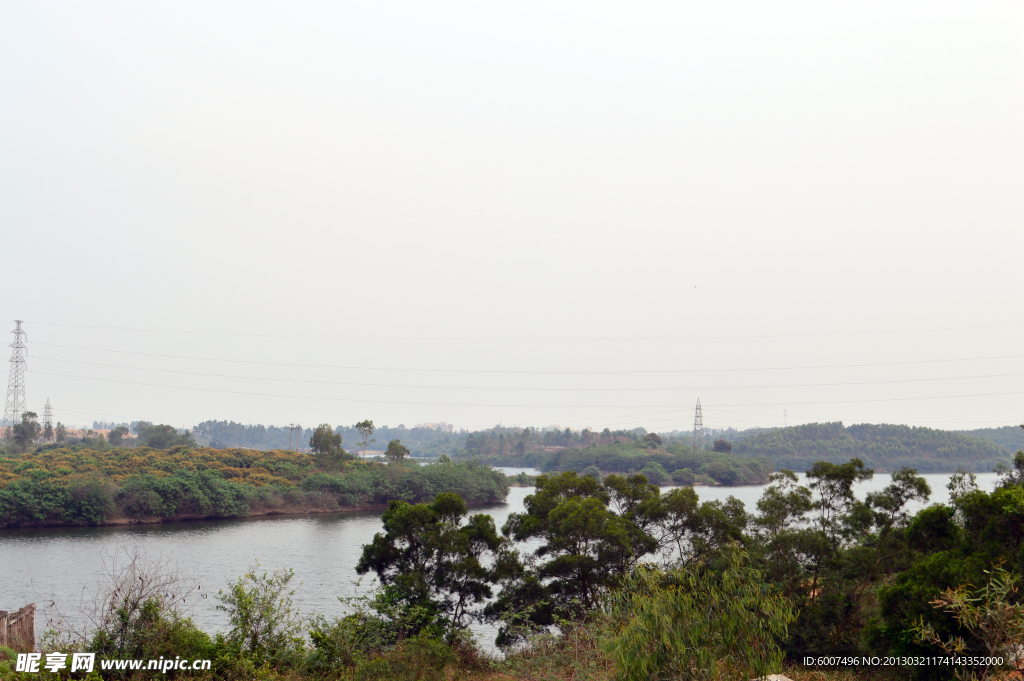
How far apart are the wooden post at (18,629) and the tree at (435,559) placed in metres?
6.89

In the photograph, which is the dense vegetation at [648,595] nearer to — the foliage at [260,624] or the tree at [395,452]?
the foliage at [260,624]

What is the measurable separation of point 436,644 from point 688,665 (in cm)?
651

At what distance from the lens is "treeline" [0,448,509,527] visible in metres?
42.2

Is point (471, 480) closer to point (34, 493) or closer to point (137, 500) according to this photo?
point (137, 500)

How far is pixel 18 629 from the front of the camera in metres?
12.0

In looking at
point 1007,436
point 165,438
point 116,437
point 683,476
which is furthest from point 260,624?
point 1007,436

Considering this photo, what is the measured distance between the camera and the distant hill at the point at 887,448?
8856 centimetres

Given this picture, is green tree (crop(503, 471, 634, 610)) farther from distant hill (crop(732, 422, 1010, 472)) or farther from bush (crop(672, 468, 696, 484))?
distant hill (crop(732, 422, 1010, 472))

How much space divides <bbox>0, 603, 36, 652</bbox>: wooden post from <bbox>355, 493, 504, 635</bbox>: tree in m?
6.89

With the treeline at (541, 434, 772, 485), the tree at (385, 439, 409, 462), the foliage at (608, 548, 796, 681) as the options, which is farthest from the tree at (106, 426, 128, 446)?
the foliage at (608, 548, 796, 681)

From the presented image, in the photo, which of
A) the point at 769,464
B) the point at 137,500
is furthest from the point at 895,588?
the point at 769,464

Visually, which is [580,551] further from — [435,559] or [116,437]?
[116,437]

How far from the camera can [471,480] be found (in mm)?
62625

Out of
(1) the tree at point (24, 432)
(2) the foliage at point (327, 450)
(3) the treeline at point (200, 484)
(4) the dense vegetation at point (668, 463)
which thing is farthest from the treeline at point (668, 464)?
(1) the tree at point (24, 432)
